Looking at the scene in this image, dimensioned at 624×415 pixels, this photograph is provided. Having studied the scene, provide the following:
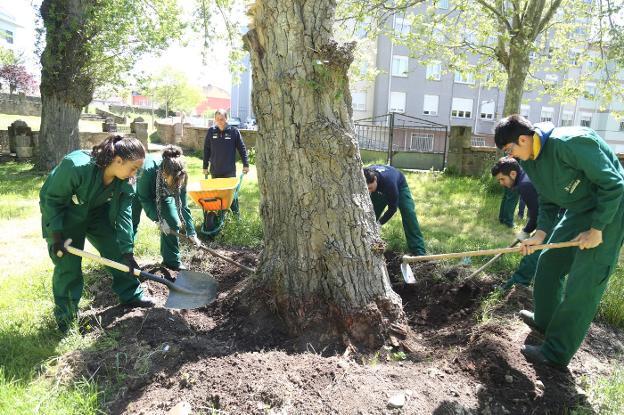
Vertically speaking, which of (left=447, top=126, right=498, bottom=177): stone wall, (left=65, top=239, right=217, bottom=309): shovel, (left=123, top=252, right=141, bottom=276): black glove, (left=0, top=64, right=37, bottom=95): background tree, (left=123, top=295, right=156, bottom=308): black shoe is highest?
(left=0, top=64, right=37, bottom=95): background tree

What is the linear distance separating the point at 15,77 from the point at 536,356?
33.2 metres

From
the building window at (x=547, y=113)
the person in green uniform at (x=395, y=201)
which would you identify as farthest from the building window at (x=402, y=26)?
the building window at (x=547, y=113)

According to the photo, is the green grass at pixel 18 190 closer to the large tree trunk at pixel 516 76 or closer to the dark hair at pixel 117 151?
the dark hair at pixel 117 151

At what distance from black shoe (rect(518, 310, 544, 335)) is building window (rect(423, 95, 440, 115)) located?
2661 cm

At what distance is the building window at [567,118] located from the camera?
31753 millimetres

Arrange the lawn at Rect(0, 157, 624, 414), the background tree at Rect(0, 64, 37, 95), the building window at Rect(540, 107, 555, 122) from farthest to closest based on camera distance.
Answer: the building window at Rect(540, 107, 555, 122) < the background tree at Rect(0, 64, 37, 95) < the lawn at Rect(0, 157, 624, 414)

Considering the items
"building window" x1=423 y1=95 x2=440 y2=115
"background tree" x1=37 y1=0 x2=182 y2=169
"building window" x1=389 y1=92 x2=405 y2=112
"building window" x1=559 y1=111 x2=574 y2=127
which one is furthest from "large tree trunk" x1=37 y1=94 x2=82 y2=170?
"building window" x1=559 y1=111 x2=574 y2=127

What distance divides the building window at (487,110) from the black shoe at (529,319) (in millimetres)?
28488

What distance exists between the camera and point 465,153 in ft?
35.9

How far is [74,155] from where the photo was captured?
3.07m

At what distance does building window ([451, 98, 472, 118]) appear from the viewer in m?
28.7

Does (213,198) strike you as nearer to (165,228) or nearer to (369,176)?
(165,228)

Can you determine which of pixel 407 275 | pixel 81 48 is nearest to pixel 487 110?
pixel 81 48

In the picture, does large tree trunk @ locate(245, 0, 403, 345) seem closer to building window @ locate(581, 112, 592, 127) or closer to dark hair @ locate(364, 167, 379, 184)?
dark hair @ locate(364, 167, 379, 184)
